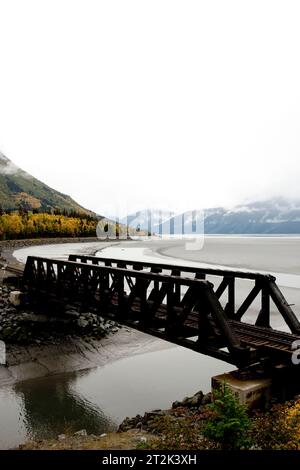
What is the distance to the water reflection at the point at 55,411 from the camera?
428 inches

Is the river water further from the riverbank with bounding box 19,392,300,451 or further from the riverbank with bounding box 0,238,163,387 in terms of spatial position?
the riverbank with bounding box 19,392,300,451

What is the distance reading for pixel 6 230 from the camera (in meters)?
134

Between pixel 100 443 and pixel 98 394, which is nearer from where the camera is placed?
pixel 100 443

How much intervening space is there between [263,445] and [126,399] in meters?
7.01

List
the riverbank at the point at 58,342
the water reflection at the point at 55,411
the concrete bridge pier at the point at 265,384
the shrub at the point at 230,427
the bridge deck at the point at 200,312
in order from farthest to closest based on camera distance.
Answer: the riverbank at the point at 58,342
the water reflection at the point at 55,411
the bridge deck at the point at 200,312
the concrete bridge pier at the point at 265,384
the shrub at the point at 230,427

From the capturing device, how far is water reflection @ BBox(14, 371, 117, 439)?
10867 millimetres

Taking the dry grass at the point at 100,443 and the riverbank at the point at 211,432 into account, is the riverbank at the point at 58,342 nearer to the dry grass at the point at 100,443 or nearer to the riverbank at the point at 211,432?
the dry grass at the point at 100,443

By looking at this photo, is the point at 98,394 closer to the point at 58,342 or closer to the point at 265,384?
the point at 58,342

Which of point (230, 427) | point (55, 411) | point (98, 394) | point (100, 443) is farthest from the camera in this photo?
point (98, 394)

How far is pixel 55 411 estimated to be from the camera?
11961 mm

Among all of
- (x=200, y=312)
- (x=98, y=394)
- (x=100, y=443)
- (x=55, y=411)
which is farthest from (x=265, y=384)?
(x=55, y=411)

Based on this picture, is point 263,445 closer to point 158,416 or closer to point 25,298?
point 158,416

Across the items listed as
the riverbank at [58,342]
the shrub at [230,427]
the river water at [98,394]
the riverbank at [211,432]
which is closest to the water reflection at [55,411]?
the river water at [98,394]

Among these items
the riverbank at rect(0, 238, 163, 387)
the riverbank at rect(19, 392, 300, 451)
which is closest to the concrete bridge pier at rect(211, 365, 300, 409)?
the riverbank at rect(19, 392, 300, 451)
